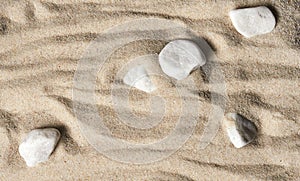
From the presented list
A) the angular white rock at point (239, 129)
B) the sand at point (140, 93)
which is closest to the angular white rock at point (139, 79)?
the sand at point (140, 93)

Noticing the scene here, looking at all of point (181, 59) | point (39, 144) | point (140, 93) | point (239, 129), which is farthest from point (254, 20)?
point (39, 144)

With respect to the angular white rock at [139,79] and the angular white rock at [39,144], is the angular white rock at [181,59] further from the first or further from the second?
the angular white rock at [39,144]

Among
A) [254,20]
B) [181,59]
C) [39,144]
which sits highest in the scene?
[254,20]

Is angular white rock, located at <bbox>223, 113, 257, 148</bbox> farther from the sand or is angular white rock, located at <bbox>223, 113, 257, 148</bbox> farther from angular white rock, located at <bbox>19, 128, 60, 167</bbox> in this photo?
angular white rock, located at <bbox>19, 128, 60, 167</bbox>

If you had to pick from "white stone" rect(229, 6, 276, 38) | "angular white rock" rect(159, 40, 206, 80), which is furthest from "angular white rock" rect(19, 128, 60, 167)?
"white stone" rect(229, 6, 276, 38)

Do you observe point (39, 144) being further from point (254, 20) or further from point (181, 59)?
point (254, 20)
